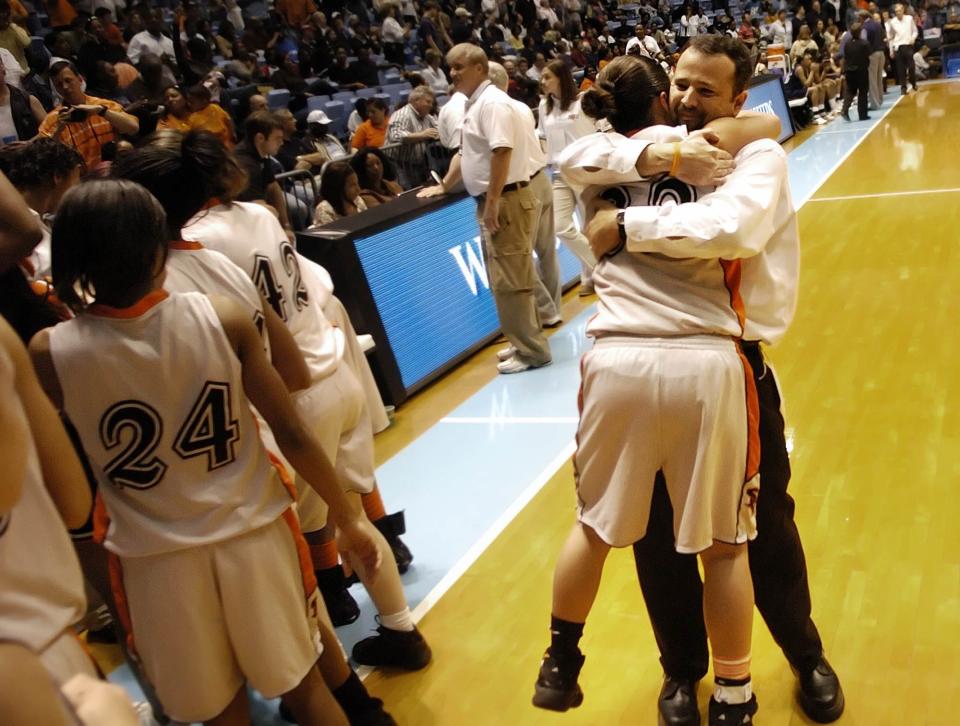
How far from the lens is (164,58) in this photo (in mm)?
10102

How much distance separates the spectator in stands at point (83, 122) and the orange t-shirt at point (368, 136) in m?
3.30

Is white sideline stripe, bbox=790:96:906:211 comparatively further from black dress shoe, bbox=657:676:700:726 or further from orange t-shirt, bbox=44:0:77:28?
orange t-shirt, bbox=44:0:77:28

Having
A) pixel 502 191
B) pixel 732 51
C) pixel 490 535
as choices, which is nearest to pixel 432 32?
pixel 502 191

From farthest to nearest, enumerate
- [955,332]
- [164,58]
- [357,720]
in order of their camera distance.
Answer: [164,58]
[955,332]
[357,720]

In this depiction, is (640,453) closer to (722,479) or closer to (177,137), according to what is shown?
(722,479)

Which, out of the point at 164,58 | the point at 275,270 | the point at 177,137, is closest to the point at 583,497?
the point at 275,270

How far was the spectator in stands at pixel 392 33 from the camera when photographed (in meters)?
15.0

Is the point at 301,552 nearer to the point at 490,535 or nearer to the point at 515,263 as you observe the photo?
the point at 490,535

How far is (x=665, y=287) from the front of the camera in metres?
2.11

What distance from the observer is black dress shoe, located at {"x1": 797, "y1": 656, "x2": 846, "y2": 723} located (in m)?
2.42

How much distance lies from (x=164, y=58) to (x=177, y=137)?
336 inches

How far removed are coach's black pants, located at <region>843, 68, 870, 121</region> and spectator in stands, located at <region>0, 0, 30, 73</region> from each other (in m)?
11.2

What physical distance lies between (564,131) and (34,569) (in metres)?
5.89

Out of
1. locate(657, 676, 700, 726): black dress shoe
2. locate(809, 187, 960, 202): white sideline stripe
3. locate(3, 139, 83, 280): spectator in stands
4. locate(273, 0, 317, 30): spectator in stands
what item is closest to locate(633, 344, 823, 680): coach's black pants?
locate(657, 676, 700, 726): black dress shoe
